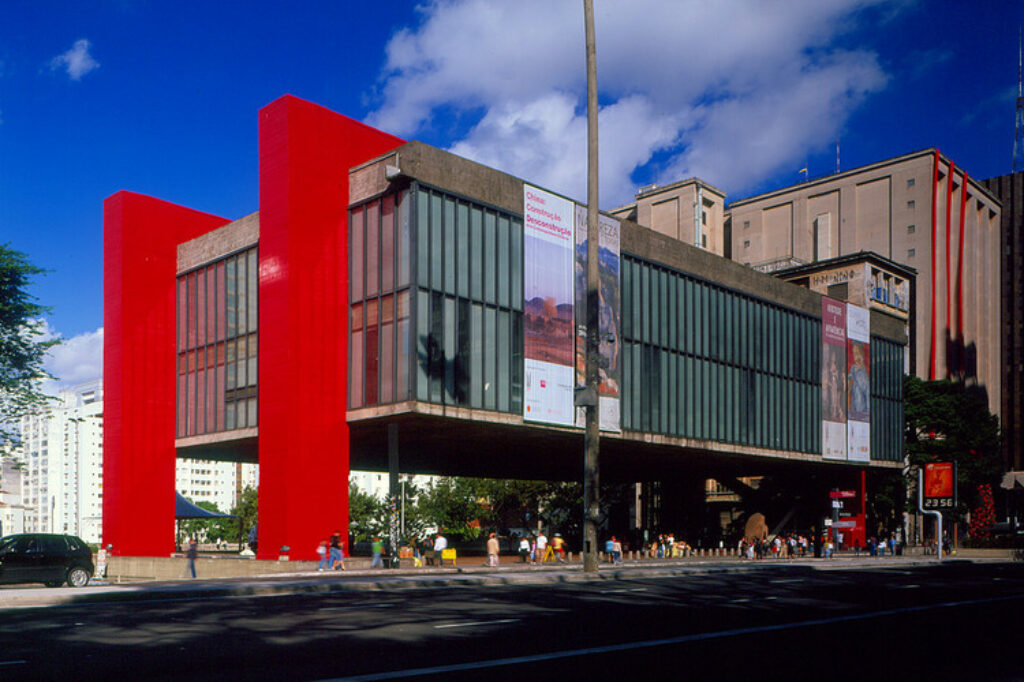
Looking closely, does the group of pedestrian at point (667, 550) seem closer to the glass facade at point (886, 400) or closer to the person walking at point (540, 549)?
the person walking at point (540, 549)

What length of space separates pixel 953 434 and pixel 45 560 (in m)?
67.6

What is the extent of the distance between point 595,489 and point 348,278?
18539 millimetres

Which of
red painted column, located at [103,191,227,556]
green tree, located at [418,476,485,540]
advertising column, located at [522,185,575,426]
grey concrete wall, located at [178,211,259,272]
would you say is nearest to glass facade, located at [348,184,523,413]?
advertising column, located at [522,185,575,426]

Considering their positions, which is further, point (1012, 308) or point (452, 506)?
point (1012, 308)

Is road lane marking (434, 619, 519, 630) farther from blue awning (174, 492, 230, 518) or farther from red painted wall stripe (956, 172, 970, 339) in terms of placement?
red painted wall stripe (956, 172, 970, 339)

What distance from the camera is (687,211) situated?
12219 centimetres

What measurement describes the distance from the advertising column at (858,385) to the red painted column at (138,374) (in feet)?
141

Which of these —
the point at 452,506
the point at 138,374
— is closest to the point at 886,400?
the point at 138,374

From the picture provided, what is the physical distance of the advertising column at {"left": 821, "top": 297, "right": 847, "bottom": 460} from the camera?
62.4 metres

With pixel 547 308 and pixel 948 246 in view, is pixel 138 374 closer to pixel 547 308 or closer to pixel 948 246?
pixel 547 308

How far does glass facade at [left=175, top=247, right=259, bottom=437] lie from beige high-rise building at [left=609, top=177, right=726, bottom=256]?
8061 cm

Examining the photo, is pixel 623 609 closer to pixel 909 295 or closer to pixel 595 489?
pixel 595 489

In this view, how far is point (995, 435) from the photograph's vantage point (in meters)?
77.5

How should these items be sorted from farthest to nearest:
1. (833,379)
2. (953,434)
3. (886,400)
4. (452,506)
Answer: (452,506)
(953,434)
(886,400)
(833,379)
